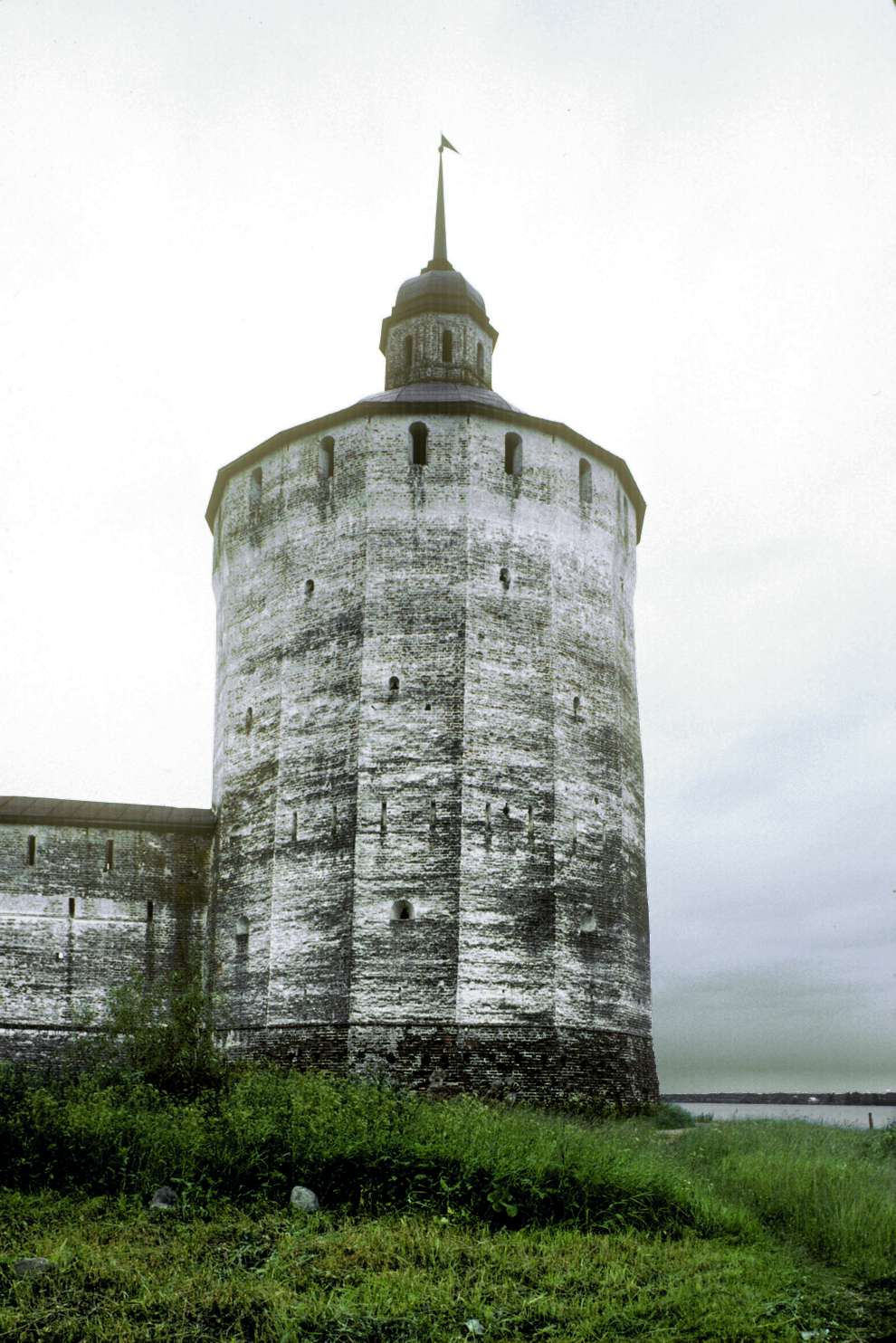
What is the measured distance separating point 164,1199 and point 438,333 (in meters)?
17.4

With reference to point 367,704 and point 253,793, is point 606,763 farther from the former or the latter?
point 253,793

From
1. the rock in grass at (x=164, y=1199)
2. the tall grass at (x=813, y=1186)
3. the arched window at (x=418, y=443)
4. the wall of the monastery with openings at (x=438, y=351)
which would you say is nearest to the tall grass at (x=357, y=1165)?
the rock in grass at (x=164, y=1199)

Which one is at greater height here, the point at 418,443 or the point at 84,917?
the point at 418,443

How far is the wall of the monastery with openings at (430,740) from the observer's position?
17.7 meters

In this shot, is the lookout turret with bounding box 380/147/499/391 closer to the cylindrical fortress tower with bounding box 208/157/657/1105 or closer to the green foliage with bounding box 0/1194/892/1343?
the cylindrical fortress tower with bounding box 208/157/657/1105

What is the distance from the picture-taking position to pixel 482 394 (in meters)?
21.8

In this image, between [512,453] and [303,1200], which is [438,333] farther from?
[303,1200]

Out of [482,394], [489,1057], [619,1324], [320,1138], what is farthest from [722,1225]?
[482,394]

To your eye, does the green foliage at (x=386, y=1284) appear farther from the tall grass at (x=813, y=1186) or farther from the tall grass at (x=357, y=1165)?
the tall grass at (x=813, y=1186)

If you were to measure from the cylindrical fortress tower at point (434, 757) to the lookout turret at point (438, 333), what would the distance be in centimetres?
185

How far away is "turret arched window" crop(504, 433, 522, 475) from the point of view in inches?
803

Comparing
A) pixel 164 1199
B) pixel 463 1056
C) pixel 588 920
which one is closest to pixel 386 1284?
pixel 164 1199

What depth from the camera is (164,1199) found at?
9.99m

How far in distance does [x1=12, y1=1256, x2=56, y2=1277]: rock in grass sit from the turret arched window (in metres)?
14.5
